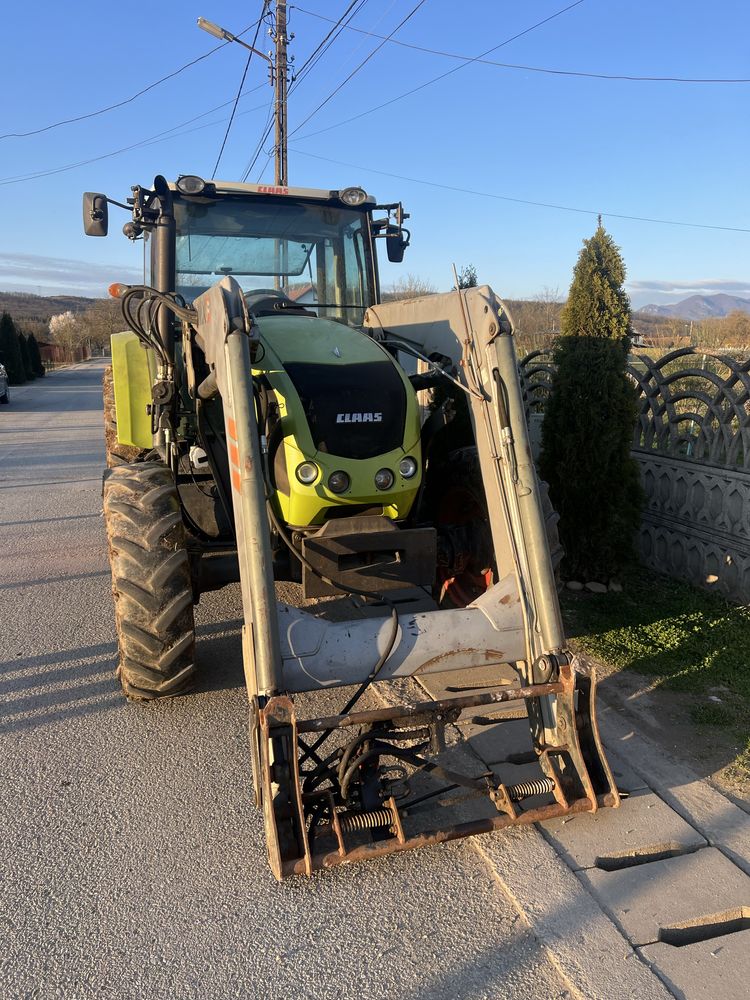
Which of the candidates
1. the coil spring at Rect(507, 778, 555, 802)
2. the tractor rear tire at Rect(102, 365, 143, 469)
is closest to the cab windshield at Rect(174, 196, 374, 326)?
the tractor rear tire at Rect(102, 365, 143, 469)

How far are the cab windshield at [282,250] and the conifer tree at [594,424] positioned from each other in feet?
5.14

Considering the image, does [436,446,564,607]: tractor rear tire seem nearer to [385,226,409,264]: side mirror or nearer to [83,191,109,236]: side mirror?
[385,226,409,264]: side mirror

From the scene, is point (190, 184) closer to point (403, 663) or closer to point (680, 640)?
point (403, 663)

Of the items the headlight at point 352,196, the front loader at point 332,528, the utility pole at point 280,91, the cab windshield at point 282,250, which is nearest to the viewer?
the front loader at point 332,528

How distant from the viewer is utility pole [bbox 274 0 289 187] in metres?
18.1

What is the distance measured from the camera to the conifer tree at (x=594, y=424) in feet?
18.4

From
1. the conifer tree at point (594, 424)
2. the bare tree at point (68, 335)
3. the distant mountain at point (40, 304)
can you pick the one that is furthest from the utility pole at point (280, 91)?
the distant mountain at point (40, 304)

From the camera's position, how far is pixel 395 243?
223 inches

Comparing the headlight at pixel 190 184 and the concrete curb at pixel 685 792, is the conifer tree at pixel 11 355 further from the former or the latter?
the concrete curb at pixel 685 792

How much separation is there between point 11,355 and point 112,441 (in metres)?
28.9

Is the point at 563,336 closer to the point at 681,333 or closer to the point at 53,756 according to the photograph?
the point at 53,756

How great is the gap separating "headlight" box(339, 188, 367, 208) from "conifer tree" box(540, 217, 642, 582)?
1.72 meters

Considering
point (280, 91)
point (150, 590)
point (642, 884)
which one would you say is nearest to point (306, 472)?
point (150, 590)

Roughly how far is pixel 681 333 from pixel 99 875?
1378 cm
